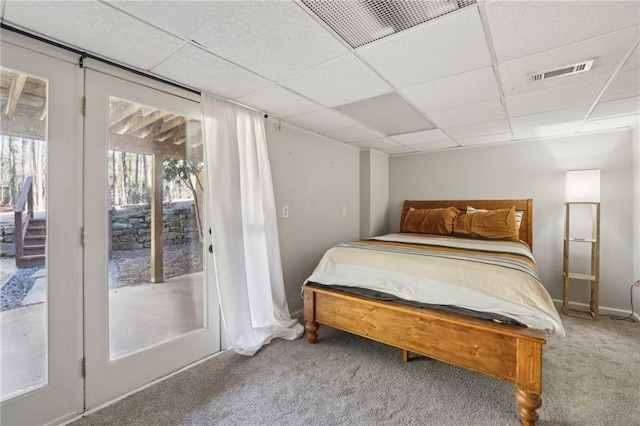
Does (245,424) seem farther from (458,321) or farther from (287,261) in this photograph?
(287,261)

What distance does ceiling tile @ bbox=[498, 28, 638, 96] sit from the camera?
1.56 m

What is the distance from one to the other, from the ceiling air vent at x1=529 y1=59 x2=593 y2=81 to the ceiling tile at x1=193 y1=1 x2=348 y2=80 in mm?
1368

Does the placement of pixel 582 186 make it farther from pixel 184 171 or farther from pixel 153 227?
pixel 153 227

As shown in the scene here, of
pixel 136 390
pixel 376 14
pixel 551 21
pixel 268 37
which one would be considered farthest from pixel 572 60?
pixel 136 390

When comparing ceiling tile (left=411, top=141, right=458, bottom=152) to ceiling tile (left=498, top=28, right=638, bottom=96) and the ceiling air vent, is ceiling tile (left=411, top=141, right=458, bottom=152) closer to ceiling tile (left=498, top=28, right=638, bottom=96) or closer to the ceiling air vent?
ceiling tile (left=498, top=28, right=638, bottom=96)

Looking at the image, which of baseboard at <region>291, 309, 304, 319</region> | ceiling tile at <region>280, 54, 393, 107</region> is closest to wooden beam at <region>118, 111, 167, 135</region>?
ceiling tile at <region>280, 54, 393, 107</region>

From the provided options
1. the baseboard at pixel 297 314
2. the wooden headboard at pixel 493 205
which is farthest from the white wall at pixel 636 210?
the baseboard at pixel 297 314

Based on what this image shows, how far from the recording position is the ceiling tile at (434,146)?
3.91 m

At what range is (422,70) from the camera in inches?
74.1

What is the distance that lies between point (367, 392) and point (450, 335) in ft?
2.23

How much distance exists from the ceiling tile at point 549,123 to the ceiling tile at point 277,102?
2.13m

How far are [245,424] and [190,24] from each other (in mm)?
2179

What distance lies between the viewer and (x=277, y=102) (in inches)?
98.0

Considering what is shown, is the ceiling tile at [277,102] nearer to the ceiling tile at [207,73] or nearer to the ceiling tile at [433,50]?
the ceiling tile at [207,73]
